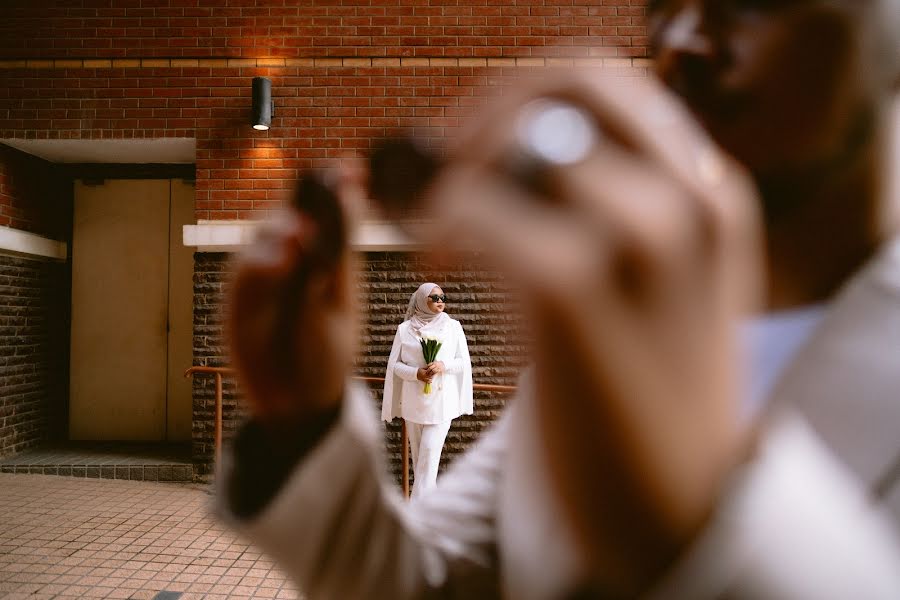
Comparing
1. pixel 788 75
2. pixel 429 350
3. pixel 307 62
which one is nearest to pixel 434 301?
pixel 429 350

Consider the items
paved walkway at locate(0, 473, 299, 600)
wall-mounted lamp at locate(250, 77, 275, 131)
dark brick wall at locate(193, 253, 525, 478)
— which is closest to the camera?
paved walkway at locate(0, 473, 299, 600)

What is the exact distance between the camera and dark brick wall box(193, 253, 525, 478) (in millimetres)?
5992

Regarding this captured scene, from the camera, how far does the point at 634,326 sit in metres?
0.27

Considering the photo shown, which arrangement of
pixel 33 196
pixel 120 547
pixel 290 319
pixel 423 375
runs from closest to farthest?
pixel 290 319 → pixel 120 547 → pixel 423 375 → pixel 33 196

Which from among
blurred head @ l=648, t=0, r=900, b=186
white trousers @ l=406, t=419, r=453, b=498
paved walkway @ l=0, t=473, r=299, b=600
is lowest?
paved walkway @ l=0, t=473, r=299, b=600

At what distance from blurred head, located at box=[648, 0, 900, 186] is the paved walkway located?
298cm

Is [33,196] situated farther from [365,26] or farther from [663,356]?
[663,356]

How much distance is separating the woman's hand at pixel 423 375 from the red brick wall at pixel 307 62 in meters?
2.57

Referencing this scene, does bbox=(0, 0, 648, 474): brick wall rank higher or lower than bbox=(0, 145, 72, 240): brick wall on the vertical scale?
higher

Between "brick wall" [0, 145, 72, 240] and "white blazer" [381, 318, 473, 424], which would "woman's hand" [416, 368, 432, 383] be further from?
"brick wall" [0, 145, 72, 240]

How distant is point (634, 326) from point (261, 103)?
6.17 meters

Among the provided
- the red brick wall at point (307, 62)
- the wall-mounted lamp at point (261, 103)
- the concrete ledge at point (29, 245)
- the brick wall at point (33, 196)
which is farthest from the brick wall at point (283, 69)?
the concrete ledge at point (29, 245)

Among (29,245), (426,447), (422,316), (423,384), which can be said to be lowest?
(426,447)

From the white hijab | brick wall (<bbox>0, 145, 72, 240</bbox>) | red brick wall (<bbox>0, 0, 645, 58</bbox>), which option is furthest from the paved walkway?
red brick wall (<bbox>0, 0, 645, 58</bbox>)
